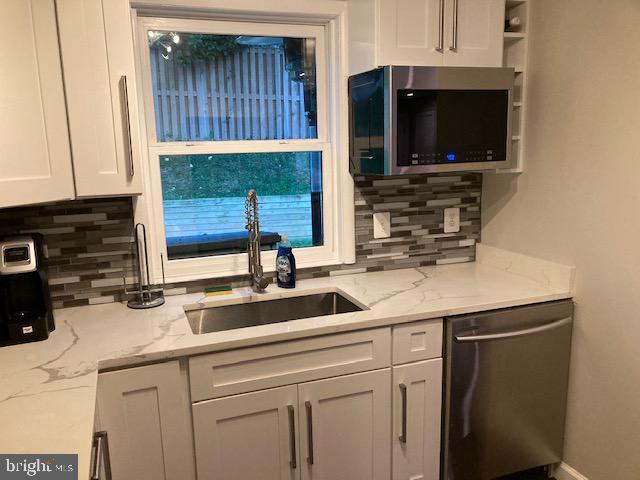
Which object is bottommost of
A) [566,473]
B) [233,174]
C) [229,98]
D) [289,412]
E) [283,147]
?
[566,473]

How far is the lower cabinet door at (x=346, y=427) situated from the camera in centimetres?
178

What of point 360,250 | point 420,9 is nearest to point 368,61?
point 420,9

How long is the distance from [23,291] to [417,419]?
4.74 ft

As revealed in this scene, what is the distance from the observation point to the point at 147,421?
1582 mm

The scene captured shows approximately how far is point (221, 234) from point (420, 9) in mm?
1222

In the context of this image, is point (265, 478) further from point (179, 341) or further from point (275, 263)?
point (275, 263)

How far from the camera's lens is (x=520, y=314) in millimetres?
1965

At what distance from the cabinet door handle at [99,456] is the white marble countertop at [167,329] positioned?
11cm

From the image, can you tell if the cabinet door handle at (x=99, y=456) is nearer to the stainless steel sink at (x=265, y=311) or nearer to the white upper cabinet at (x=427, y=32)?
the stainless steel sink at (x=265, y=311)

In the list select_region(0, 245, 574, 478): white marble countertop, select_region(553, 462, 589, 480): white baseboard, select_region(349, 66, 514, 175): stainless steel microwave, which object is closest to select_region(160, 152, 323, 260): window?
select_region(0, 245, 574, 478): white marble countertop

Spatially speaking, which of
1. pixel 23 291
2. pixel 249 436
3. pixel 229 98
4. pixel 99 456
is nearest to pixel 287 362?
pixel 249 436

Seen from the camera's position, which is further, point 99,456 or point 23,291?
point 23,291

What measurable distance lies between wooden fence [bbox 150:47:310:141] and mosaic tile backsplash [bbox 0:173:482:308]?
0.39 meters

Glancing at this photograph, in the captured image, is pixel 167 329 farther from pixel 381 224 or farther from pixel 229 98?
pixel 381 224
